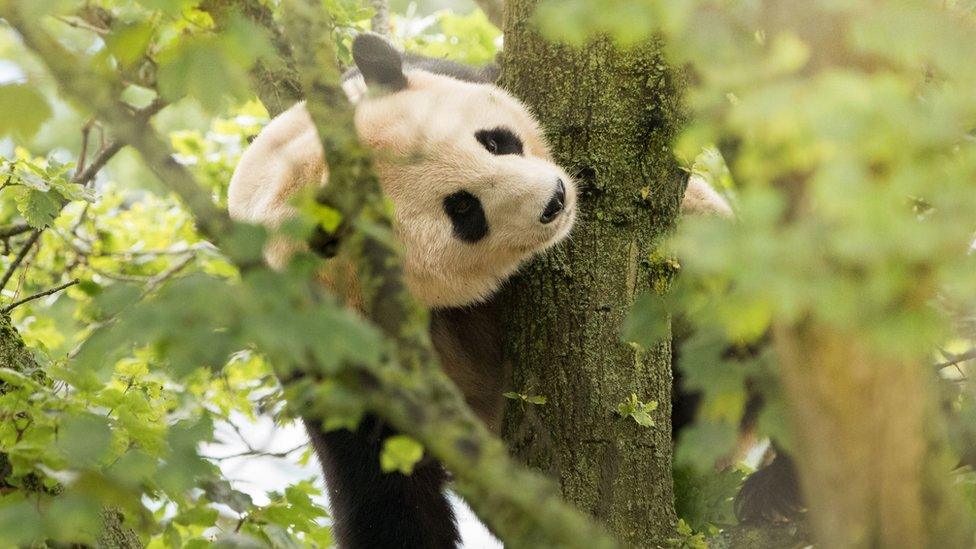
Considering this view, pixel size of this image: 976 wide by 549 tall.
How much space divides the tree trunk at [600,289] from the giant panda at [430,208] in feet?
0.44

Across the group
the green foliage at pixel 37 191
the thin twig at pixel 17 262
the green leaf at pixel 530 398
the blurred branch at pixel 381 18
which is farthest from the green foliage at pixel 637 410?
the blurred branch at pixel 381 18

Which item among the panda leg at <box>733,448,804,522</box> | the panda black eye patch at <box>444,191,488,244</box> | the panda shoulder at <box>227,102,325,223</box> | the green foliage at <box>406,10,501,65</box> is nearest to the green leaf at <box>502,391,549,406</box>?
the panda black eye patch at <box>444,191,488,244</box>

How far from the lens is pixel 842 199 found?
1.31 meters

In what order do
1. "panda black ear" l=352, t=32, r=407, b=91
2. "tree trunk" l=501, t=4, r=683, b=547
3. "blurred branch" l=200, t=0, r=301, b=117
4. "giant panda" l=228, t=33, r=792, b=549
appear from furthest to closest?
1. "blurred branch" l=200, t=0, r=301, b=117
2. "panda black ear" l=352, t=32, r=407, b=91
3. "giant panda" l=228, t=33, r=792, b=549
4. "tree trunk" l=501, t=4, r=683, b=547

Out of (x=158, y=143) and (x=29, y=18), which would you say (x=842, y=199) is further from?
(x=29, y=18)

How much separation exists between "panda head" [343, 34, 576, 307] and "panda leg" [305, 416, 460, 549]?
0.58 m

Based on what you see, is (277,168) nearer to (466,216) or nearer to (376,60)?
(376,60)

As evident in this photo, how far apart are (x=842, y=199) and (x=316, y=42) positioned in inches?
44.7

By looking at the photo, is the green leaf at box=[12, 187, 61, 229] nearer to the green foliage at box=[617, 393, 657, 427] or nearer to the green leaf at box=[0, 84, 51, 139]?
the green leaf at box=[0, 84, 51, 139]

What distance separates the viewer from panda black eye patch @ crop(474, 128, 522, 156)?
3.57 metres

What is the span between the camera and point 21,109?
191 cm

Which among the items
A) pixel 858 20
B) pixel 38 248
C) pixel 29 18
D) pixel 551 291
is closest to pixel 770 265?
pixel 858 20

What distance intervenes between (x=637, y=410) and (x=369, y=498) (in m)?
1.13

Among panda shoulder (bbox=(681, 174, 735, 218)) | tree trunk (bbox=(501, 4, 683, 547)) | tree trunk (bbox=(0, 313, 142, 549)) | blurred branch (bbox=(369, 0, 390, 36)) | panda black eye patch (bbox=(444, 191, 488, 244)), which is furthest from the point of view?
blurred branch (bbox=(369, 0, 390, 36))
